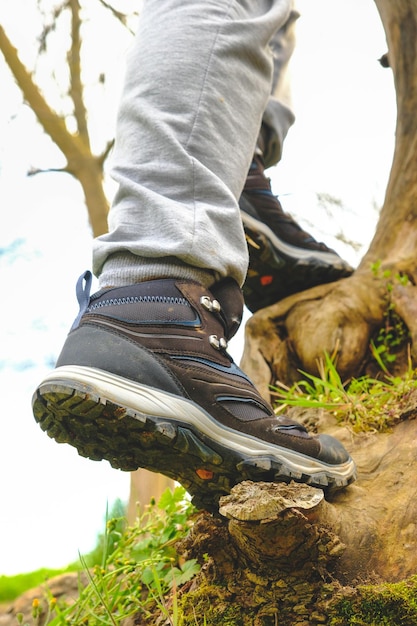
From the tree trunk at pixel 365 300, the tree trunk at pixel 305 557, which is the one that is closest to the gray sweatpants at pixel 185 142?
the tree trunk at pixel 305 557

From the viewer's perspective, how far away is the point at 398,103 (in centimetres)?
334

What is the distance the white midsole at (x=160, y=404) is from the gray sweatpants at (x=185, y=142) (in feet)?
0.90

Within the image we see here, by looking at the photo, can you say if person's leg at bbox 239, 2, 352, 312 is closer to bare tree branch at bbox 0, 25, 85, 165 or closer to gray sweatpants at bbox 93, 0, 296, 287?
gray sweatpants at bbox 93, 0, 296, 287

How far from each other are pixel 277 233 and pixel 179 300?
1.46 meters

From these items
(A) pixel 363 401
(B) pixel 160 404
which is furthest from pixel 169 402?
(A) pixel 363 401

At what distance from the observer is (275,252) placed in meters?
2.83

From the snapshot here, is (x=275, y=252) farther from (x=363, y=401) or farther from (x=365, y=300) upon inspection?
(x=363, y=401)

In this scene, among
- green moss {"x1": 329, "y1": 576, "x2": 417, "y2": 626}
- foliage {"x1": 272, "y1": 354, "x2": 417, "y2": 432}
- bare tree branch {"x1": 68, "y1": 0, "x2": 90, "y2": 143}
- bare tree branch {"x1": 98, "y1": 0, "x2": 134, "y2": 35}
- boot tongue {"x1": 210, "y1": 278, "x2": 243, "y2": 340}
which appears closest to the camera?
green moss {"x1": 329, "y1": 576, "x2": 417, "y2": 626}

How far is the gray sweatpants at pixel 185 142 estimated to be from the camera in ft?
4.96

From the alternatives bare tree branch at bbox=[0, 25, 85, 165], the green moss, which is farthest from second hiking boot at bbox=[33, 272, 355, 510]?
bare tree branch at bbox=[0, 25, 85, 165]

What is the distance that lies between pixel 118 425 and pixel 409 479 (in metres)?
0.76

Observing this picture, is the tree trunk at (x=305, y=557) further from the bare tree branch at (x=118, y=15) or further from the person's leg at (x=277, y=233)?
the bare tree branch at (x=118, y=15)

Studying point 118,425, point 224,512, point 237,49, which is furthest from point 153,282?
point 237,49

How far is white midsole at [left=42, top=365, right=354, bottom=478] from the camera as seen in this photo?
1.34 m
